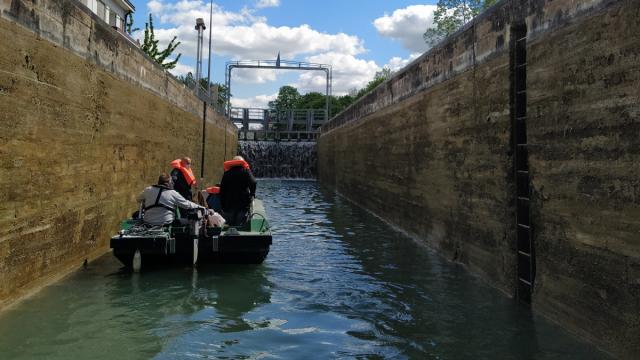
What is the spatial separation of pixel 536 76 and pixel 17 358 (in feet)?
18.5

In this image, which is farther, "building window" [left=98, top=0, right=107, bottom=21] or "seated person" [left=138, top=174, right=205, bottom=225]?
"building window" [left=98, top=0, right=107, bottom=21]

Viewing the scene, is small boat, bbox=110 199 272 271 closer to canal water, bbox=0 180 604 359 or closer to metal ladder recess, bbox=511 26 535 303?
canal water, bbox=0 180 604 359

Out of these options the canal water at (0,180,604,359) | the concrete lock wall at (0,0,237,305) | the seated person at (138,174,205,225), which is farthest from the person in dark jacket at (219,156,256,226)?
the concrete lock wall at (0,0,237,305)

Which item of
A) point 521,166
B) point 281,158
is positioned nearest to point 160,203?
point 521,166

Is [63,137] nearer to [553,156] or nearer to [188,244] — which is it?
[188,244]

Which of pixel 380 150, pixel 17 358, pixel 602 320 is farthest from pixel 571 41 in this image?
pixel 380 150

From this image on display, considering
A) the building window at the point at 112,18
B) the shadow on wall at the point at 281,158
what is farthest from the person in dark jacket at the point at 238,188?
the shadow on wall at the point at 281,158

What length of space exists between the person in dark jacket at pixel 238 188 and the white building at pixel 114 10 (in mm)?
22039

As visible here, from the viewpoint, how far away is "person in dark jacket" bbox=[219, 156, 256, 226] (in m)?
8.56

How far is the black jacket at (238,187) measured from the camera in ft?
28.1

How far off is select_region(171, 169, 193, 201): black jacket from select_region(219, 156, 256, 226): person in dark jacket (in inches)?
22.0

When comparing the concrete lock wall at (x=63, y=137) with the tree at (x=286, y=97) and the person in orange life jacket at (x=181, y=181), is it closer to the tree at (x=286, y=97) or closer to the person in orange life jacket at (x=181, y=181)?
the person in orange life jacket at (x=181, y=181)

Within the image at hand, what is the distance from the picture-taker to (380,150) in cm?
1530

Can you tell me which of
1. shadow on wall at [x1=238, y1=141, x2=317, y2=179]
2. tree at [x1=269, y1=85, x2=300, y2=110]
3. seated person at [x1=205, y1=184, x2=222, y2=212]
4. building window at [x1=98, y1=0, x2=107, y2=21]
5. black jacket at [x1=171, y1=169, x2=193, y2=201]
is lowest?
seated person at [x1=205, y1=184, x2=222, y2=212]
